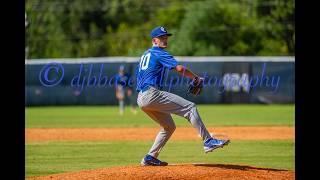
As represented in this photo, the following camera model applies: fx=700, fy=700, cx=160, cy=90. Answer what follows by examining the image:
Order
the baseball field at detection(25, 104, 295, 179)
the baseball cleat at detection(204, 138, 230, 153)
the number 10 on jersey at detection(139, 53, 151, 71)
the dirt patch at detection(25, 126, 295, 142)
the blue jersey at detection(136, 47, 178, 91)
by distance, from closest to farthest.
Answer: the baseball field at detection(25, 104, 295, 179) < the baseball cleat at detection(204, 138, 230, 153) < the blue jersey at detection(136, 47, 178, 91) < the number 10 on jersey at detection(139, 53, 151, 71) < the dirt patch at detection(25, 126, 295, 142)

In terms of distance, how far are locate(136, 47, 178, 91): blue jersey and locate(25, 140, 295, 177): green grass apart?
8.19ft

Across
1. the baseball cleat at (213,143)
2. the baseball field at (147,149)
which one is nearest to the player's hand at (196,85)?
the baseball cleat at (213,143)

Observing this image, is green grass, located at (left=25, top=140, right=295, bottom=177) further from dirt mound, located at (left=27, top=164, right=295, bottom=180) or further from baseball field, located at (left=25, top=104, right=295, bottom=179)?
dirt mound, located at (left=27, top=164, right=295, bottom=180)

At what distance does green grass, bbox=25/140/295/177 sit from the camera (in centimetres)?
1214

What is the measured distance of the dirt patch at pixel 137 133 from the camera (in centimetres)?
1767

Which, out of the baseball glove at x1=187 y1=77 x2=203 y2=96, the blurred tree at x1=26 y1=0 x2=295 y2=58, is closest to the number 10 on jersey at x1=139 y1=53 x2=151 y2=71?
the baseball glove at x1=187 y1=77 x2=203 y2=96

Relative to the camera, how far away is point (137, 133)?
19.1 metres

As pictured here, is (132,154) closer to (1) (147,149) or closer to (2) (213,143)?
(1) (147,149)

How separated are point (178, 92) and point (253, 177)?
77.0 ft

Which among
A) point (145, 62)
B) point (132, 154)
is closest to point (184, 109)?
point (145, 62)

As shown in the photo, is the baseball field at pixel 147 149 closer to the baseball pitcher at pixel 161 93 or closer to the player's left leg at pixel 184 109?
the player's left leg at pixel 184 109

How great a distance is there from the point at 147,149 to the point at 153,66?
5.47 meters
